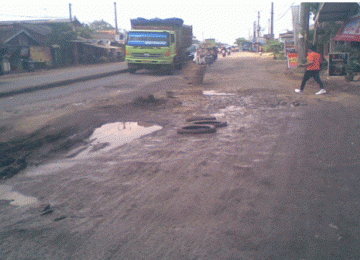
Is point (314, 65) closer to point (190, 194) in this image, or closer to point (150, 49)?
point (190, 194)

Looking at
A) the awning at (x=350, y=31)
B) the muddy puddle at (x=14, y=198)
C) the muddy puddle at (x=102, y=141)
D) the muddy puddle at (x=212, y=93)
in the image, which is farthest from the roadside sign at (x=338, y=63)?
the muddy puddle at (x=14, y=198)

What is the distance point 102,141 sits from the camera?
6715 millimetres

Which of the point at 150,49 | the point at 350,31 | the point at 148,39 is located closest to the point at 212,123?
the point at 350,31

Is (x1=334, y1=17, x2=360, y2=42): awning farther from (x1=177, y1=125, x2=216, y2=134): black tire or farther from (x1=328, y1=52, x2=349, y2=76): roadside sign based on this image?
(x1=177, y1=125, x2=216, y2=134): black tire

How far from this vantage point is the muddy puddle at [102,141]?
5254 mm

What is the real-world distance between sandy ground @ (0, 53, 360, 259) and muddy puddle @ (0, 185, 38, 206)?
0.01m

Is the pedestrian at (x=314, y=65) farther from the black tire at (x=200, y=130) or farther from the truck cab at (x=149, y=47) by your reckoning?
the truck cab at (x=149, y=47)

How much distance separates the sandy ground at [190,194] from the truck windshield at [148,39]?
572 inches

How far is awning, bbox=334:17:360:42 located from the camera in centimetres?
1545

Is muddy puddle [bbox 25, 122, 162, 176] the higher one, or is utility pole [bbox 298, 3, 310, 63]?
utility pole [bbox 298, 3, 310, 63]

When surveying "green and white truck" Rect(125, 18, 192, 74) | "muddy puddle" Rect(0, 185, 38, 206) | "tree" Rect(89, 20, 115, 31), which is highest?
"tree" Rect(89, 20, 115, 31)

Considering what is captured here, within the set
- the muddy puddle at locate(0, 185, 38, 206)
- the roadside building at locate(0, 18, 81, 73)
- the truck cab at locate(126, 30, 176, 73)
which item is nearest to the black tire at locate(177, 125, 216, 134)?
the muddy puddle at locate(0, 185, 38, 206)

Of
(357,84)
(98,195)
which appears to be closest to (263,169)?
(98,195)

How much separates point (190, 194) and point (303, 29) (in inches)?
697
